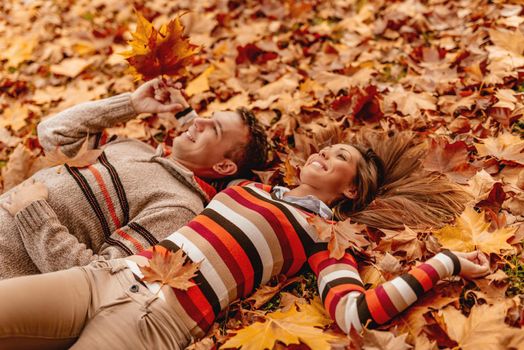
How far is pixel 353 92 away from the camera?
317 cm

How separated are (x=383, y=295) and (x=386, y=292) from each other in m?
0.02

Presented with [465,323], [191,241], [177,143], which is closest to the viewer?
→ [465,323]

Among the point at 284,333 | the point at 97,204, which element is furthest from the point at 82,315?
the point at 284,333

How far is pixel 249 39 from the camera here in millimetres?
4156

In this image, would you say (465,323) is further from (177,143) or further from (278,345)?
(177,143)

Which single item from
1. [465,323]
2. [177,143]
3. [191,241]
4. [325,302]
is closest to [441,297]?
[465,323]

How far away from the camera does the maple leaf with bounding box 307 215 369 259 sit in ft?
6.61

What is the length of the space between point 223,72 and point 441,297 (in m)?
2.54

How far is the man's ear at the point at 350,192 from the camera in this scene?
7.85ft

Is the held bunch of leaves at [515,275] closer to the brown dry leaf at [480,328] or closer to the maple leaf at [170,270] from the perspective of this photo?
the brown dry leaf at [480,328]

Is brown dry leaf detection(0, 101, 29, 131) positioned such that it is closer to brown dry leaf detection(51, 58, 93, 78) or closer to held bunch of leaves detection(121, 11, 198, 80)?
brown dry leaf detection(51, 58, 93, 78)

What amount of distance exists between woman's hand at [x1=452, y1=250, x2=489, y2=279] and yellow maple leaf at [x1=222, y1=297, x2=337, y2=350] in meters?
0.56

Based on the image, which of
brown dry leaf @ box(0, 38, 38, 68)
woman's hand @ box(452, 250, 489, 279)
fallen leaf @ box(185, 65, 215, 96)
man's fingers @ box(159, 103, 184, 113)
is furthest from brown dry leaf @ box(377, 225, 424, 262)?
brown dry leaf @ box(0, 38, 38, 68)

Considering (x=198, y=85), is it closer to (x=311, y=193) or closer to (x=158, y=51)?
(x=158, y=51)
